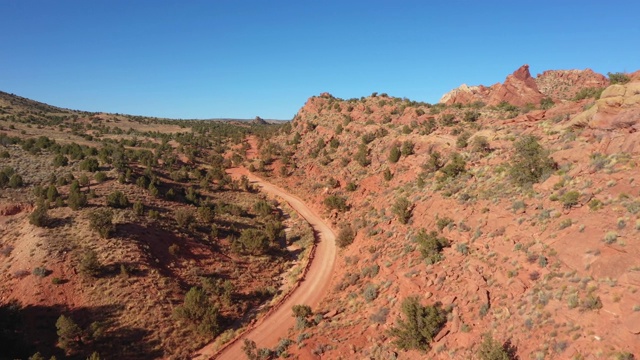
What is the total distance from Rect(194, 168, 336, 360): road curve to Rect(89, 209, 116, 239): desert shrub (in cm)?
1301

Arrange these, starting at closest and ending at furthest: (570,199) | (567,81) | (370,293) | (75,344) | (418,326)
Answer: (418,326), (570,199), (75,344), (370,293), (567,81)

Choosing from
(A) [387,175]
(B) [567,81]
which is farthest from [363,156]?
(B) [567,81]

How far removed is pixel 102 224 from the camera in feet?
89.7

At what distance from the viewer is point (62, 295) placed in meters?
22.4

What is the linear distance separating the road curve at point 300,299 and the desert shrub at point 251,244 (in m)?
5.06

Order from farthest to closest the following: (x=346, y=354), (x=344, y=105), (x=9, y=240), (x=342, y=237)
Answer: (x=344, y=105), (x=342, y=237), (x=9, y=240), (x=346, y=354)

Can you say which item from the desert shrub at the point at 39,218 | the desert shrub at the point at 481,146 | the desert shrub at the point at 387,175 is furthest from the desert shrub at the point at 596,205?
the desert shrub at the point at 39,218

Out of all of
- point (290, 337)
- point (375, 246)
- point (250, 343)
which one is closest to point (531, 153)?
point (375, 246)

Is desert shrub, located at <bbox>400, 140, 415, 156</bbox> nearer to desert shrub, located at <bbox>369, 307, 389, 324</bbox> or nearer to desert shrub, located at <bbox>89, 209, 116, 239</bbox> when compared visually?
desert shrub, located at <bbox>369, 307, 389, 324</bbox>

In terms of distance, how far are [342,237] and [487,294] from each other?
16.4 meters

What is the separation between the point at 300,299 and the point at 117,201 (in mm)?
20384

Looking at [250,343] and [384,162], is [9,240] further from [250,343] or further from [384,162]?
[384,162]

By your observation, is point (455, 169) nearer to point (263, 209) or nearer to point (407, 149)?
point (407, 149)

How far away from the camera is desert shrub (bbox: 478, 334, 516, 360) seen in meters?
13.3
